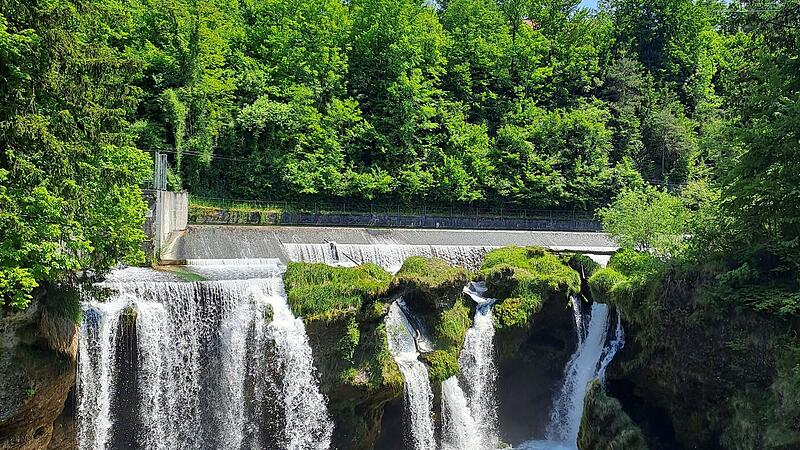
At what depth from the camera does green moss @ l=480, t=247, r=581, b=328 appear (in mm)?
18531

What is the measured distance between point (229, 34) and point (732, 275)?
1048 inches

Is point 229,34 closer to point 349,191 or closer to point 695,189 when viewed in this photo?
point 349,191

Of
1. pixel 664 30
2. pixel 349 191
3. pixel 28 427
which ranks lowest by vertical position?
pixel 28 427

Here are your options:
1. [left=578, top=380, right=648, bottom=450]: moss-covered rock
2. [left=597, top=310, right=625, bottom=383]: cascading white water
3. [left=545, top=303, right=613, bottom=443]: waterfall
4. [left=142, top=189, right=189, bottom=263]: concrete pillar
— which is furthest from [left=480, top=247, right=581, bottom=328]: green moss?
[left=142, top=189, right=189, bottom=263]: concrete pillar

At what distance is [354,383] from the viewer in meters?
14.4

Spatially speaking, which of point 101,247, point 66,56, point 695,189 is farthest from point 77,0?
point 695,189

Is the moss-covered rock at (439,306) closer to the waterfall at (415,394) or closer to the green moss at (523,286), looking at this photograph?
the waterfall at (415,394)

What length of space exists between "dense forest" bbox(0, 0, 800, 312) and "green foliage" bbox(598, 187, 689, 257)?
236 mm

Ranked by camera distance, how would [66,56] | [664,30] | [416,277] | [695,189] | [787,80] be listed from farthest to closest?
[664,30] → [695,189] → [416,277] → [787,80] → [66,56]

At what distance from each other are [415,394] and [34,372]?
901 centimetres

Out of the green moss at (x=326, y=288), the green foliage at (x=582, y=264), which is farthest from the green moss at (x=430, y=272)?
the green foliage at (x=582, y=264)

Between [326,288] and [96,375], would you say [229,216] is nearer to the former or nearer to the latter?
[326,288]

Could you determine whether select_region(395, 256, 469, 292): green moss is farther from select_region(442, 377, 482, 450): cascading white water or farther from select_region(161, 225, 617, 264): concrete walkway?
select_region(161, 225, 617, 264): concrete walkway

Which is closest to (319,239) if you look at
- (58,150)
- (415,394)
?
(415,394)
